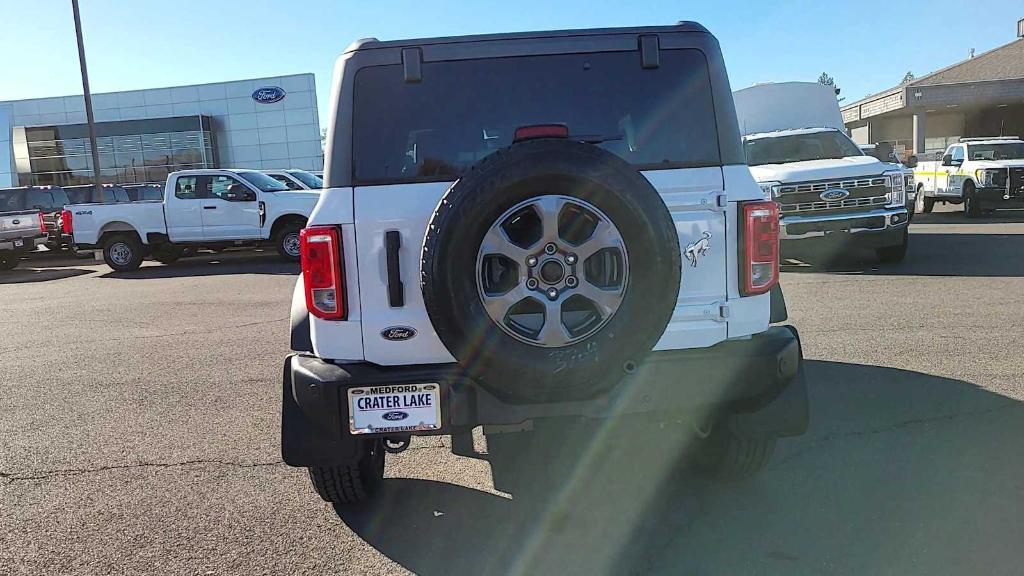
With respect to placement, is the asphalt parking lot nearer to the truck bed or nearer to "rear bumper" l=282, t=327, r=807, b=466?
"rear bumper" l=282, t=327, r=807, b=466

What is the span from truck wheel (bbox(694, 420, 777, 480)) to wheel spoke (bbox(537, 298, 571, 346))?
114cm

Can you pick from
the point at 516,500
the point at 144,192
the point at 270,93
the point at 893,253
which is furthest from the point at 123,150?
the point at 516,500

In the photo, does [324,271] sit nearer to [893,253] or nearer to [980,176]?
[893,253]

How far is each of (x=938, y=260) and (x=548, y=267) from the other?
33.0ft

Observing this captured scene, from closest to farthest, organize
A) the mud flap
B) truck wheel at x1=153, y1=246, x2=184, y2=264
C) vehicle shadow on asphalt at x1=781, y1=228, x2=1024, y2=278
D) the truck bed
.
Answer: the mud flap < vehicle shadow on asphalt at x1=781, y1=228, x2=1024, y2=278 < the truck bed < truck wheel at x1=153, y1=246, x2=184, y2=264

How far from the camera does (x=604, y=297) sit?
2.71 meters

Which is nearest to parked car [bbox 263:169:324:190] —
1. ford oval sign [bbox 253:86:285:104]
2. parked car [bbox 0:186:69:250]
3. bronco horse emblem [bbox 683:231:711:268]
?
parked car [bbox 0:186:69:250]

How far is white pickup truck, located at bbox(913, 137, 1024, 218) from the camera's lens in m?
17.1

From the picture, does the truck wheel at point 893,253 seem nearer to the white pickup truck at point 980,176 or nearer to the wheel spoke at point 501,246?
the white pickup truck at point 980,176

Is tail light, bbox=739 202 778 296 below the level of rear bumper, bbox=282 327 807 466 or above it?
above

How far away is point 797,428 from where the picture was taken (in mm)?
3221

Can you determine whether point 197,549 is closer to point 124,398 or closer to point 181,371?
point 124,398

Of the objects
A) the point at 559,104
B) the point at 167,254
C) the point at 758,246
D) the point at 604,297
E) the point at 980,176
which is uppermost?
the point at 559,104

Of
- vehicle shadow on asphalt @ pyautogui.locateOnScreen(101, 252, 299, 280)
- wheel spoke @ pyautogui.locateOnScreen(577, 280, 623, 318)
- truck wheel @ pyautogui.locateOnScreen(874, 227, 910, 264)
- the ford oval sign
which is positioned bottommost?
truck wheel @ pyautogui.locateOnScreen(874, 227, 910, 264)
